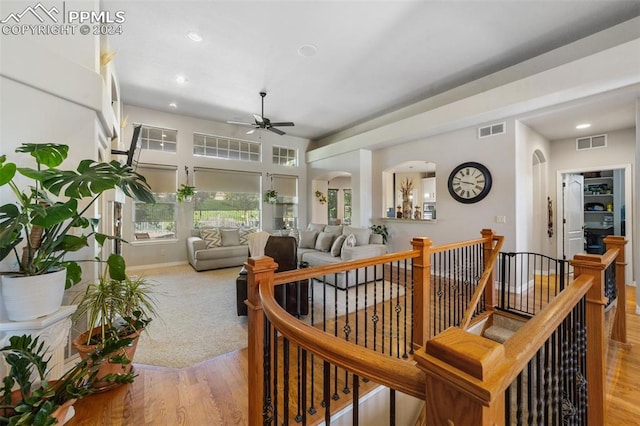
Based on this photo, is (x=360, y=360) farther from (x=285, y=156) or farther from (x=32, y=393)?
(x=285, y=156)

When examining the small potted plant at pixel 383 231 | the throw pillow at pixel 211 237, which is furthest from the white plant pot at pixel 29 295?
the small potted plant at pixel 383 231

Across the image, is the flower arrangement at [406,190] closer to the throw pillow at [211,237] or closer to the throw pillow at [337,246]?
the throw pillow at [337,246]

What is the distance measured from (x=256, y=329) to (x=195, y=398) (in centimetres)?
115

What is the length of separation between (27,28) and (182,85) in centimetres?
290

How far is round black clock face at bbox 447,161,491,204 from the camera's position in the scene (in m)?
4.39

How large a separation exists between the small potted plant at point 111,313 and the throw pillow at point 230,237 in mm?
4048

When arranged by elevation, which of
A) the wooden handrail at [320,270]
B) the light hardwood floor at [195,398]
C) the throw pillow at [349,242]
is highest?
the wooden handrail at [320,270]

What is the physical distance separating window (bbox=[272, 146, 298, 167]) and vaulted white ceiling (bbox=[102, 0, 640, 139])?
8.37ft

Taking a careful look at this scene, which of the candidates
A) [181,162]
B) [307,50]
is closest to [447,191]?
[307,50]

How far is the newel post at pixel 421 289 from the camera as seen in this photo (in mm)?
2344

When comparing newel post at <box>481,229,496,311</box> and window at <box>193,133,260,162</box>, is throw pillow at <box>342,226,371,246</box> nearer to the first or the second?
newel post at <box>481,229,496,311</box>

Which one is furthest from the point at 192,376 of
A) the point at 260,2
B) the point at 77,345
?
the point at 260,2

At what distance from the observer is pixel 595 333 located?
150cm

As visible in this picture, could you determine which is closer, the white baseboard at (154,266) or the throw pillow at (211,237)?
the white baseboard at (154,266)
